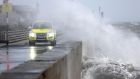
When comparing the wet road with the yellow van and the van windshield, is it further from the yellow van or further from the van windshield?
the van windshield

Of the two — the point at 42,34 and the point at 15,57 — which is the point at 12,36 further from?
the point at 15,57

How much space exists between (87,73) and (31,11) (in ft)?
188

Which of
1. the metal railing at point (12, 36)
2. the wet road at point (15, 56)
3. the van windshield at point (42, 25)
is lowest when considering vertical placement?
the wet road at point (15, 56)

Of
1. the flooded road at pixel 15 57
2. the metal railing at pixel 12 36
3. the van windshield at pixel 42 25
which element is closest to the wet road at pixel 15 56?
the flooded road at pixel 15 57

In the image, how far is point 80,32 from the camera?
60.8 metres

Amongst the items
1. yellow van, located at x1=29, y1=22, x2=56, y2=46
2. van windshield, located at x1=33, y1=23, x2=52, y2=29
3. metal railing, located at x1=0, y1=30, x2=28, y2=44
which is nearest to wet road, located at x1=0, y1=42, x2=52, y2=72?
yellow van, located at x1=29, y1=22, x2=56, y2=46

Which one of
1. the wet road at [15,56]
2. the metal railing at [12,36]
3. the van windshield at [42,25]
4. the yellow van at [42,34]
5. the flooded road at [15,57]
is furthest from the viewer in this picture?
the metal railing at [12,36]

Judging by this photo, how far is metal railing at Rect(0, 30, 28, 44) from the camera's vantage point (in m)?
34.5

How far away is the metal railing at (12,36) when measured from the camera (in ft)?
113

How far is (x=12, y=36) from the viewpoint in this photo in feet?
122

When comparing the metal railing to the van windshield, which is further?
the metal railing

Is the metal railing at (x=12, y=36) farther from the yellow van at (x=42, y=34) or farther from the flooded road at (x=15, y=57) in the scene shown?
the flooded road at (x=15, y=57)

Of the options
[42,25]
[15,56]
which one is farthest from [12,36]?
[15,56]

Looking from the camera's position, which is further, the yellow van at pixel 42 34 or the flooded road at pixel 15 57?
the yellow van at pixel 42 34
